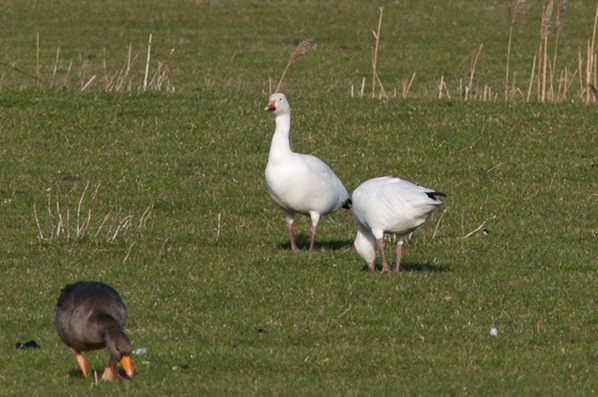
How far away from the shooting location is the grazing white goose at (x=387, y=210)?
11.8 metres

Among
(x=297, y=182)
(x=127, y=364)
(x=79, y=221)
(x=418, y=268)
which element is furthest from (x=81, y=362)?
(x=79, y=221)

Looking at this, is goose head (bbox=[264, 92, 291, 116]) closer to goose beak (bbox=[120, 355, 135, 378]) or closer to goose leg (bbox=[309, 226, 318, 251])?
goose leg (bbox=[309, 226, 318, 251])

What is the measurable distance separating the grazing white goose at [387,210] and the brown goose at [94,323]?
4.12 m

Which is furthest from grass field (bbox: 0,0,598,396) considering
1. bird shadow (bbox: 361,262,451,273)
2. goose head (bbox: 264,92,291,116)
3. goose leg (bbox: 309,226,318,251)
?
goose head (bbox: 264,92,291,116)

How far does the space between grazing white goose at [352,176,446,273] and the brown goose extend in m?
4.12

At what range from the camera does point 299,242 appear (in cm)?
1476

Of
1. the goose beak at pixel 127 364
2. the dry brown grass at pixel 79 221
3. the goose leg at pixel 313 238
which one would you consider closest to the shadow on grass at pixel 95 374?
the goose beak at pixel 127 364

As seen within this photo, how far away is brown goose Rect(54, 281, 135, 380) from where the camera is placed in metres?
7.84

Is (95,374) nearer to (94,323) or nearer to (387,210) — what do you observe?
(94,323)

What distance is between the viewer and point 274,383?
8516 mm

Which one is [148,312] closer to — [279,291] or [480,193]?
[279,291]

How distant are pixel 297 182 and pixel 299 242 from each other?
1.50m

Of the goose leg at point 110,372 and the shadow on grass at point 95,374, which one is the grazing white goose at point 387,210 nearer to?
the shadow on grass at point 95,374

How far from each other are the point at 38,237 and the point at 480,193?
642 cm
